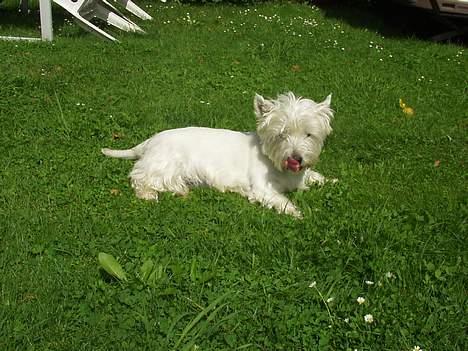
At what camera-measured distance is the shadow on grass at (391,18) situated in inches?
445

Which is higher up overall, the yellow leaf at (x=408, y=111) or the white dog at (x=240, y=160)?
the white dog at (x=240, y=160)

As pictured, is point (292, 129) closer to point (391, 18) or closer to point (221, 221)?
point (221, 221)

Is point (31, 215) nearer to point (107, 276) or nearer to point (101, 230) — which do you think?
point (101, 230)

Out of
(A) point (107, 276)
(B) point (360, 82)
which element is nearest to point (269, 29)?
(B) point (360, 82)

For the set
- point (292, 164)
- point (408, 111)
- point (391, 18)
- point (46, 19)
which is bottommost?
point (391, 18)

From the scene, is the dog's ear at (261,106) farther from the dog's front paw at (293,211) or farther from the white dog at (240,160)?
the dog's front paw at (293,211)

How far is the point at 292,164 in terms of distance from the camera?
4.75 metres

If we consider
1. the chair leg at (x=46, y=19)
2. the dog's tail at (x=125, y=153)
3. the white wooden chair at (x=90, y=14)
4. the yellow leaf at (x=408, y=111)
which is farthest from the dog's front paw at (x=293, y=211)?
the chair leg at (x=46, y=19)

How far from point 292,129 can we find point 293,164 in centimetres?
30

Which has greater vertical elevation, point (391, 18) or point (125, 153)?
point (125, 153)

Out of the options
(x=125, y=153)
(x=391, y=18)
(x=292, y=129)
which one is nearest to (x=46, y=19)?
(x=125, y=153)

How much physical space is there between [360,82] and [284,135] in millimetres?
3683

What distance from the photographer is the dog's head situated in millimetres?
4719

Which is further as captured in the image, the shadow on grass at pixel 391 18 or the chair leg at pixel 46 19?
the shadow on grass at pixel 391 18
